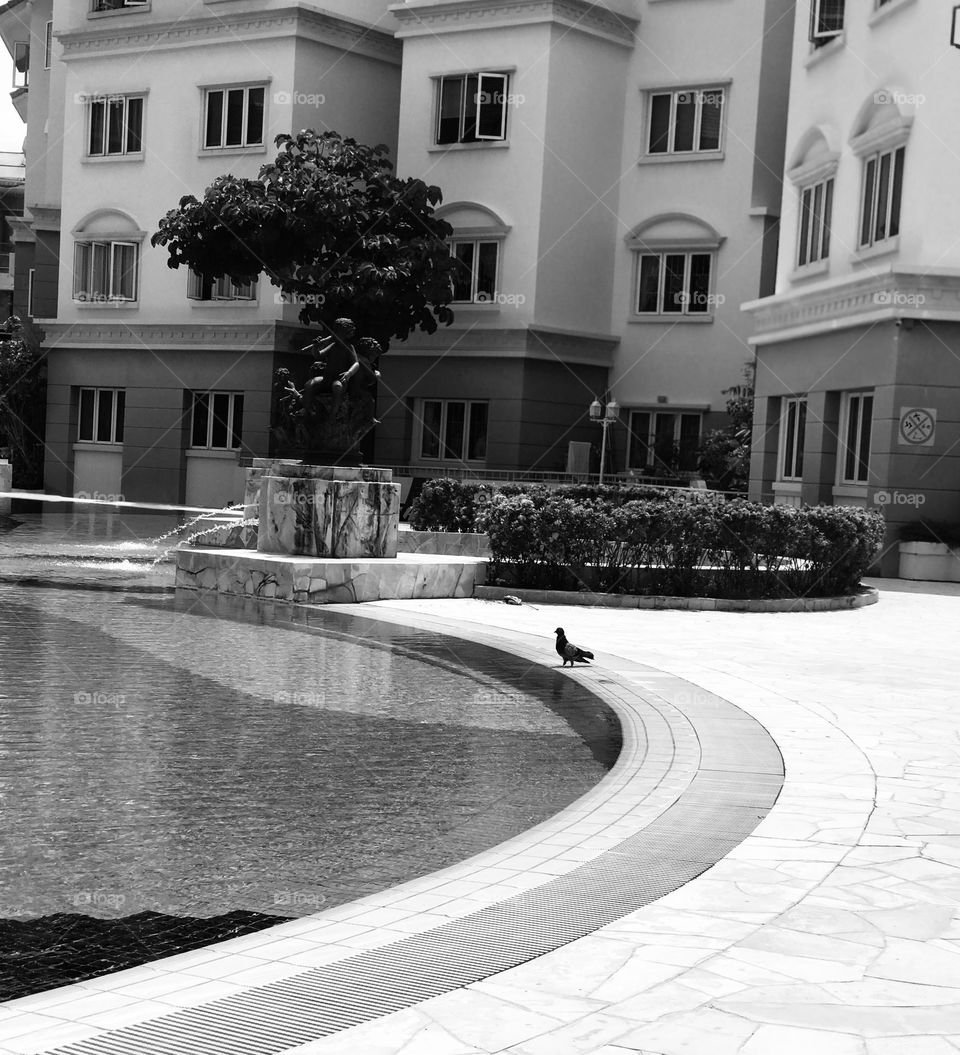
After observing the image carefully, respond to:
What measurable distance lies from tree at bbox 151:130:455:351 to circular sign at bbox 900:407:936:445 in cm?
1208

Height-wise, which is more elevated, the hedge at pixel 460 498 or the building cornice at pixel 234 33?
the building cornice at pixel 234 33

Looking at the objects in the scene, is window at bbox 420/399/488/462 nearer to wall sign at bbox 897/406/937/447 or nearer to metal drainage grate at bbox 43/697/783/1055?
wall sign at bbox 897/406/937/447

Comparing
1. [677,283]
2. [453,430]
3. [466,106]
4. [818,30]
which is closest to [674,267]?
[677,283]

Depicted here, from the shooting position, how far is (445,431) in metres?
33.8

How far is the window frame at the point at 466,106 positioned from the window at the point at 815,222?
27.8 ft

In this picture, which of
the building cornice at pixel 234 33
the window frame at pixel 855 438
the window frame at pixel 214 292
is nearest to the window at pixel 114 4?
the building cornice at pixel 234 33

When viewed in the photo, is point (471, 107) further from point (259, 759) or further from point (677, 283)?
point (259, 759)

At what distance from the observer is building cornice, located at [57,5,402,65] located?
33.2 m

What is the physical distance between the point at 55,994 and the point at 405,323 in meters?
27.7

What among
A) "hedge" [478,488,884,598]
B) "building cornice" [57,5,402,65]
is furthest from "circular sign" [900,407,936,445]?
"building cornice" [57,5,402,65]

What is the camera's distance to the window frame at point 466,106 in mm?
32094

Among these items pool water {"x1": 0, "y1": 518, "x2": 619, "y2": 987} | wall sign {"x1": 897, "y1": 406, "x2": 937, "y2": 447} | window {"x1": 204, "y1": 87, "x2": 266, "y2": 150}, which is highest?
window {"x1": 204, "y1": 87, "x2": 266, "y2": 150}

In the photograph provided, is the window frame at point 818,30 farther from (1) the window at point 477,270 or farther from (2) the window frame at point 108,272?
(2) the window frame at point 108,272

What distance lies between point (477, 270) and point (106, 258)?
10.5m
